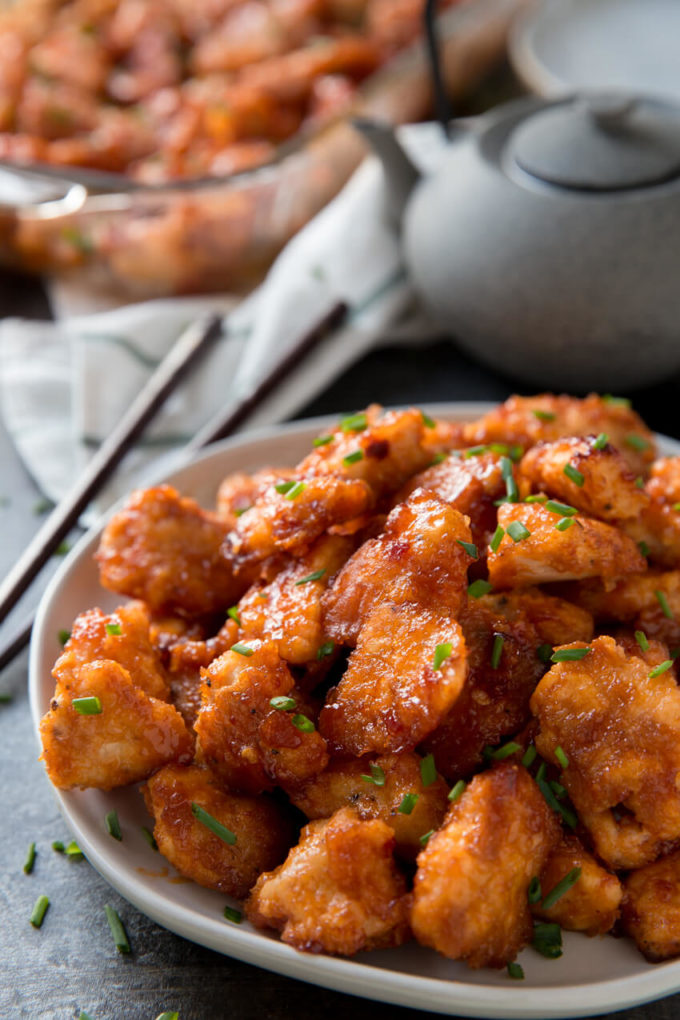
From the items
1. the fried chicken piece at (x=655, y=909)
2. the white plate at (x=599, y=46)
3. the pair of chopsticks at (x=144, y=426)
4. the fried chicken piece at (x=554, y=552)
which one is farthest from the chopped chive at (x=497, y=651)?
the white plate at (x=599, y=46)

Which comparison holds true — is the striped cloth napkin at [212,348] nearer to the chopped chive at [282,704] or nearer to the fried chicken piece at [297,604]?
the fried chicken piece at [297,604]

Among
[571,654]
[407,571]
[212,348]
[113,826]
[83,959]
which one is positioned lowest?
[83,959]

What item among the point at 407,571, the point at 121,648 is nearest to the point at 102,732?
the point at 121,648

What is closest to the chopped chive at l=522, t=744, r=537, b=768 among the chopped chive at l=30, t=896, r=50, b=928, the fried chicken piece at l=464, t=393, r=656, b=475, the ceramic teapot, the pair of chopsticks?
the fried chicken piece at l=464, t=393, r=656, b=475

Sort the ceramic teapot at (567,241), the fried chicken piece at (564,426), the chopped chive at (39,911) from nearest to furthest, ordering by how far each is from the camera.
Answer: the chopped chive at (39,911) → the fried chicken piece at (564,426) → the ceramic teapot at (567,241)

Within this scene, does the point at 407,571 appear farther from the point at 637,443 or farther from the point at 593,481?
the point at 637,443

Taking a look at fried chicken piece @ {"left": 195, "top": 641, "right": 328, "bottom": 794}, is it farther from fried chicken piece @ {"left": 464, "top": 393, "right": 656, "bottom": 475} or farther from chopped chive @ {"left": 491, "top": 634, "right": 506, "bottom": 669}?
fried chicken piece @ {"left": 464, "top": 393, "right": 656, "bottom": 475}

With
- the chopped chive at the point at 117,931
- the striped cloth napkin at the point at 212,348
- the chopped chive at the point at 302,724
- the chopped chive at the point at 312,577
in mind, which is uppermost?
the chopped chive at the point at 312,577
